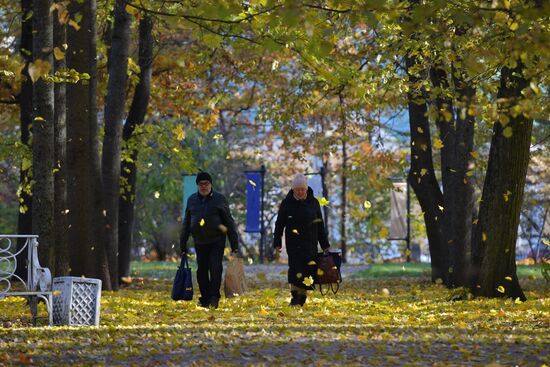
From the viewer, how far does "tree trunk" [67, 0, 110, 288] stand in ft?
62.5

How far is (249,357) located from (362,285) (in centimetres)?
1599

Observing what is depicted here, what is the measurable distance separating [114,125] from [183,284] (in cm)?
568

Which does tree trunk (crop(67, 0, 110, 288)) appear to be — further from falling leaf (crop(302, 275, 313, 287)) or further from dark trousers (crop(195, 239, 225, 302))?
falling leaf (crop(302, 275, 313, 287))

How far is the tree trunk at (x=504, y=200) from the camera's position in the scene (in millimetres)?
17516

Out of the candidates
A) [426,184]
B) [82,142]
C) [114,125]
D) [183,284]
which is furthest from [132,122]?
[183,284]

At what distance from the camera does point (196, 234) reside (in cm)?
1702

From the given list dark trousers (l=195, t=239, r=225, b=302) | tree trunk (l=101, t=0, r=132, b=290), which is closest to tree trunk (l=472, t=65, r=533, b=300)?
dark trousers (l=195, t=239, r=225, b=302)

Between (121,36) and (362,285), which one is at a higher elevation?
(121,36)

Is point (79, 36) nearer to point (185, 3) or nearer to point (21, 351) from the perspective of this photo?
point (185, 3)

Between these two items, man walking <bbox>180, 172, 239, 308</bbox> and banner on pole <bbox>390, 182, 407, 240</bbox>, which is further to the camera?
banner on pole <bbox>390, 182, 407, 240</bbox>

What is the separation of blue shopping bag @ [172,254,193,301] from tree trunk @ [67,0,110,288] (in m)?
3.02

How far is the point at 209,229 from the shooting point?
16.9 meters

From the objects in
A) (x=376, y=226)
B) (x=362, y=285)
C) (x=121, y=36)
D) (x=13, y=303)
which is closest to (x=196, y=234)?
(x=13, y=303)

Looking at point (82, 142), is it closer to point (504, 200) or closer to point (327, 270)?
point (327, 270)
